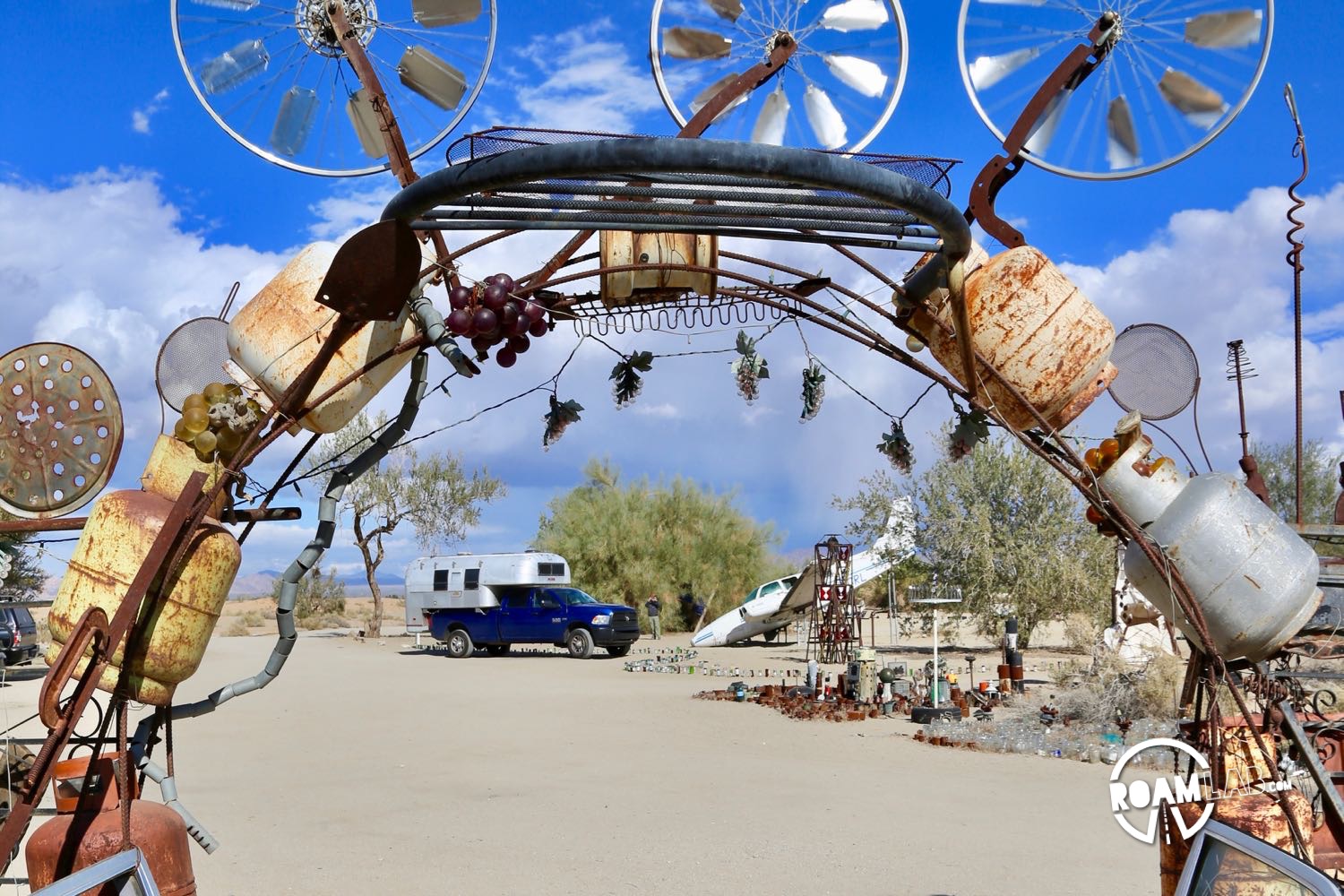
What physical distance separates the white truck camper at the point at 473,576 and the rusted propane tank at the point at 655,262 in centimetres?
2226

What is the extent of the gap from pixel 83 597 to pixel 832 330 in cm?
380

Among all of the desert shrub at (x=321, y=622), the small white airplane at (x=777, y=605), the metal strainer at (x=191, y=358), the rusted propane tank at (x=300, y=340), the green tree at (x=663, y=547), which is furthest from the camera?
the desert shrub at (x=321, y=622)

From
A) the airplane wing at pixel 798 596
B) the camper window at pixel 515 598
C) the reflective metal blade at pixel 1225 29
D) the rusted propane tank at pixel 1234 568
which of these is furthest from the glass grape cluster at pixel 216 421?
the airplane wing at pixel 798 596

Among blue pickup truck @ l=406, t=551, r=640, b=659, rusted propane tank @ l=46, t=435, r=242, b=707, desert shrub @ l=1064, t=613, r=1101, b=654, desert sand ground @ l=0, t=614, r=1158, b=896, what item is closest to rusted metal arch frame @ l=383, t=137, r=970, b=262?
rusted propane tank @ l=46, t=435, r=242, b=707

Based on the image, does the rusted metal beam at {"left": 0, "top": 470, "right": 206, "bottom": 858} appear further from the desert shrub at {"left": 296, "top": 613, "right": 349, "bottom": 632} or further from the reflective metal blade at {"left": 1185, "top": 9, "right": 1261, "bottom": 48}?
the desert shrub at {"left": 296, "top": 613, "right": 349, "bottom": 632}

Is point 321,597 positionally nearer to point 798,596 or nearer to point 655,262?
point 798,596

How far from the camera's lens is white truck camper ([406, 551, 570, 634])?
91.5 feet

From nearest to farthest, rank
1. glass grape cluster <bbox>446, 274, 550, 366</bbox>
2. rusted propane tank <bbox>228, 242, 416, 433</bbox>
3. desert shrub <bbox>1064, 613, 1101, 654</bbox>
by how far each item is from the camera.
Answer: glass grape cluster <bbox>446, 274, 550, 366</bbox>, rusted propane tank <bbox>228, 242, 416, 433</bbox>, desert shrub <bbox>1064, 613, 1101, 654</bbox>

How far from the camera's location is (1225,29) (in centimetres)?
606

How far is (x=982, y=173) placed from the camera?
6035 mm

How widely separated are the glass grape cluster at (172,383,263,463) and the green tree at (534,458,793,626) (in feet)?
111

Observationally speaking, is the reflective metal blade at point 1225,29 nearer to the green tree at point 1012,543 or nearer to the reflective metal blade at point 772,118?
the reflective metal blade at point 772,118

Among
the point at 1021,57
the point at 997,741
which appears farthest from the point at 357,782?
the point at 1021,57

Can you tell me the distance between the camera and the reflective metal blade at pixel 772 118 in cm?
647
